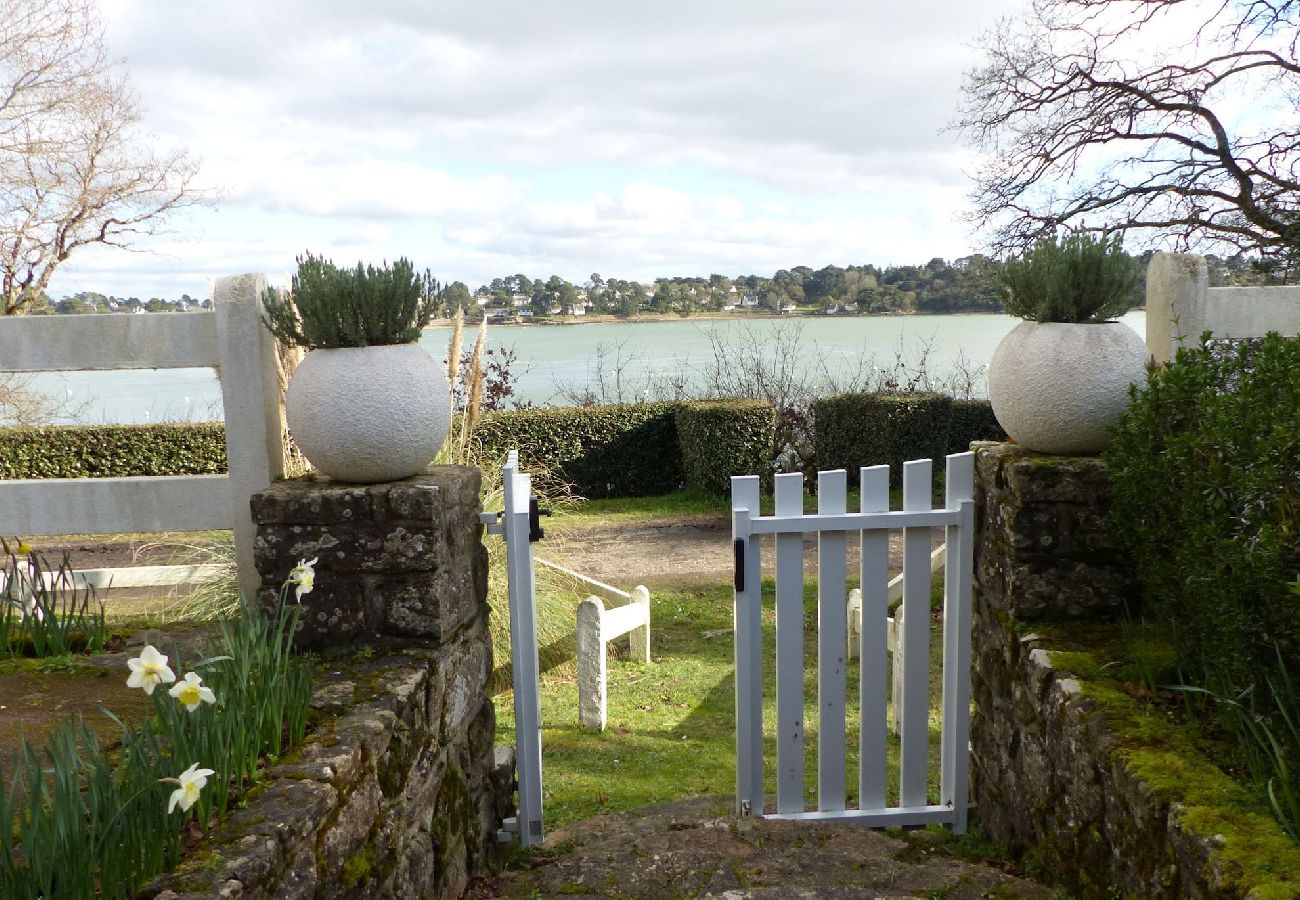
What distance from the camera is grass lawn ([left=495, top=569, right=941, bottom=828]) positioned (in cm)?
428

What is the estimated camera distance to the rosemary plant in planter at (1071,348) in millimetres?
3051

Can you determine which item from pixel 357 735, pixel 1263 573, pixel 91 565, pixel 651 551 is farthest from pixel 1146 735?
pixel 91 565

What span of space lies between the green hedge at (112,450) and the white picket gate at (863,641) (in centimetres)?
886

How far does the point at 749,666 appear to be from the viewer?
10.9 ft

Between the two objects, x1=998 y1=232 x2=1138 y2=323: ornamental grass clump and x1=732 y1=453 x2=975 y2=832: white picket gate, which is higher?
x1=998 y1=232 x2=1138 y2=323: ornamental grass clump

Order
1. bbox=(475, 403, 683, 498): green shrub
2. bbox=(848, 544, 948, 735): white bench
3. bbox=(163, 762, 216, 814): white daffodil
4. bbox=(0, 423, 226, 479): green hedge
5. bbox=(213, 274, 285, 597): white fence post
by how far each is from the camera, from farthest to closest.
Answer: bbox=(475, 403, 683, 498): green shrub, bbox=(0, 423, 226, 479): green hedge, bbox=(848, 544, 948, 735): white bench, bbox=(213, 274, 285, 597): white fence post, bbox=(163, 762, 216, 814): white daffodil

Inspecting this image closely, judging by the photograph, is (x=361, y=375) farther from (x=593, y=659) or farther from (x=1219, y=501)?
(x=593, y=659)

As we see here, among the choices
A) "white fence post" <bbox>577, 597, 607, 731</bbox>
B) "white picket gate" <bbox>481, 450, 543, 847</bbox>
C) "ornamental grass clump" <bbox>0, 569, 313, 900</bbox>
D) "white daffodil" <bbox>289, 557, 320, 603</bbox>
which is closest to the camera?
"ornamental grass clump" <bbox>0, 569, 313, 900</bbox>

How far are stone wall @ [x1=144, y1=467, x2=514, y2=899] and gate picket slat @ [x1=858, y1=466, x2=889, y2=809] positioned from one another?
131 cm

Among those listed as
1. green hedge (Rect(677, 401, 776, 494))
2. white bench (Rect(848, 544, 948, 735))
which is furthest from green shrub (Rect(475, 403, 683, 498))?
white bench (Rect(848, 544, 948, 735))

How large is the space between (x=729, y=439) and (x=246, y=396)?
26.9 ft

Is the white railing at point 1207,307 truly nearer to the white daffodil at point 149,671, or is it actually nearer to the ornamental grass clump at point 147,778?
the ornamental grass clump at point 147,778

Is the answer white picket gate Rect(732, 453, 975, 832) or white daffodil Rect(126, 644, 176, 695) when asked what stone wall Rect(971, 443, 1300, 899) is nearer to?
white picket gate Rect(732, 453, 975, 832)

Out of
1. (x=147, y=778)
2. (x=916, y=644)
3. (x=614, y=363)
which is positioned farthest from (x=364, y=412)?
(x=614, y=363)
